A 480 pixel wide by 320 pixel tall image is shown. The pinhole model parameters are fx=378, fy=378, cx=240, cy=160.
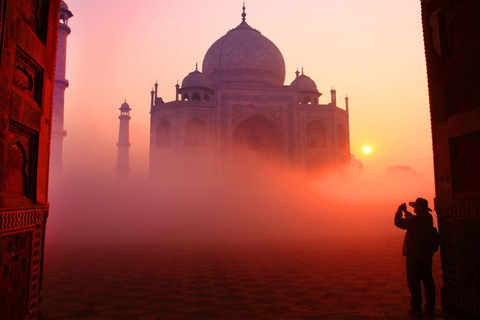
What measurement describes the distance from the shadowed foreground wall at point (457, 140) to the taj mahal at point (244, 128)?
18141 millimetres

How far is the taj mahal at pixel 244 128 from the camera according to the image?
73.6ft

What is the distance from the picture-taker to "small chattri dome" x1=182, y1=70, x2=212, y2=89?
25.8m

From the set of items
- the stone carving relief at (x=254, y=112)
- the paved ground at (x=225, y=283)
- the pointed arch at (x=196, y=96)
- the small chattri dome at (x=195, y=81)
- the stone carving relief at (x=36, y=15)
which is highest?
the small chattri dome at (x=195, y=81)

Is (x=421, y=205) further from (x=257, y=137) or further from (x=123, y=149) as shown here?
(x=123, y=149)

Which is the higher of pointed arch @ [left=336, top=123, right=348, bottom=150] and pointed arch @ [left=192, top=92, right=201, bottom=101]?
pointed arch @ [left=192, top=92, right=201, bottom=101]

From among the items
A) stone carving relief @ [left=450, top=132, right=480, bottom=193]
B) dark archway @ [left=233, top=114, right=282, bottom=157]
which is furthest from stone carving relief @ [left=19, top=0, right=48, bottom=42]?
dark archway @ [left=233, top=114, right=282, bottom=157]

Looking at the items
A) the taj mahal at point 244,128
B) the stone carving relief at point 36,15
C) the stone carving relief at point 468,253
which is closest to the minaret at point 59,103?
the taj mahal at point 244,128

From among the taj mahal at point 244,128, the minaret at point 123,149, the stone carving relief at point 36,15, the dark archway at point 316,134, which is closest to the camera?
the stone carving relief at point 36,15

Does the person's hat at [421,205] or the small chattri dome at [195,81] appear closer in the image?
the person's hat at [421,205]

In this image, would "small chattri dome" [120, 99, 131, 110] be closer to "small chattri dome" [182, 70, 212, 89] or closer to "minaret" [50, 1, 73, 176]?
"small chattri dome" [182, 70, 212, 89]

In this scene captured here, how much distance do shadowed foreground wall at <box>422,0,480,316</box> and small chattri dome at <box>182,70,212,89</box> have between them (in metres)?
22.5

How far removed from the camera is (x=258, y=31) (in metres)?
29.8

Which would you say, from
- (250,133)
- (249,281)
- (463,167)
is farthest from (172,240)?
(250,133)

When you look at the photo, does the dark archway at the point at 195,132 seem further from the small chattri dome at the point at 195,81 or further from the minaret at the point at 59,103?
the minaret at the point at 59,103
